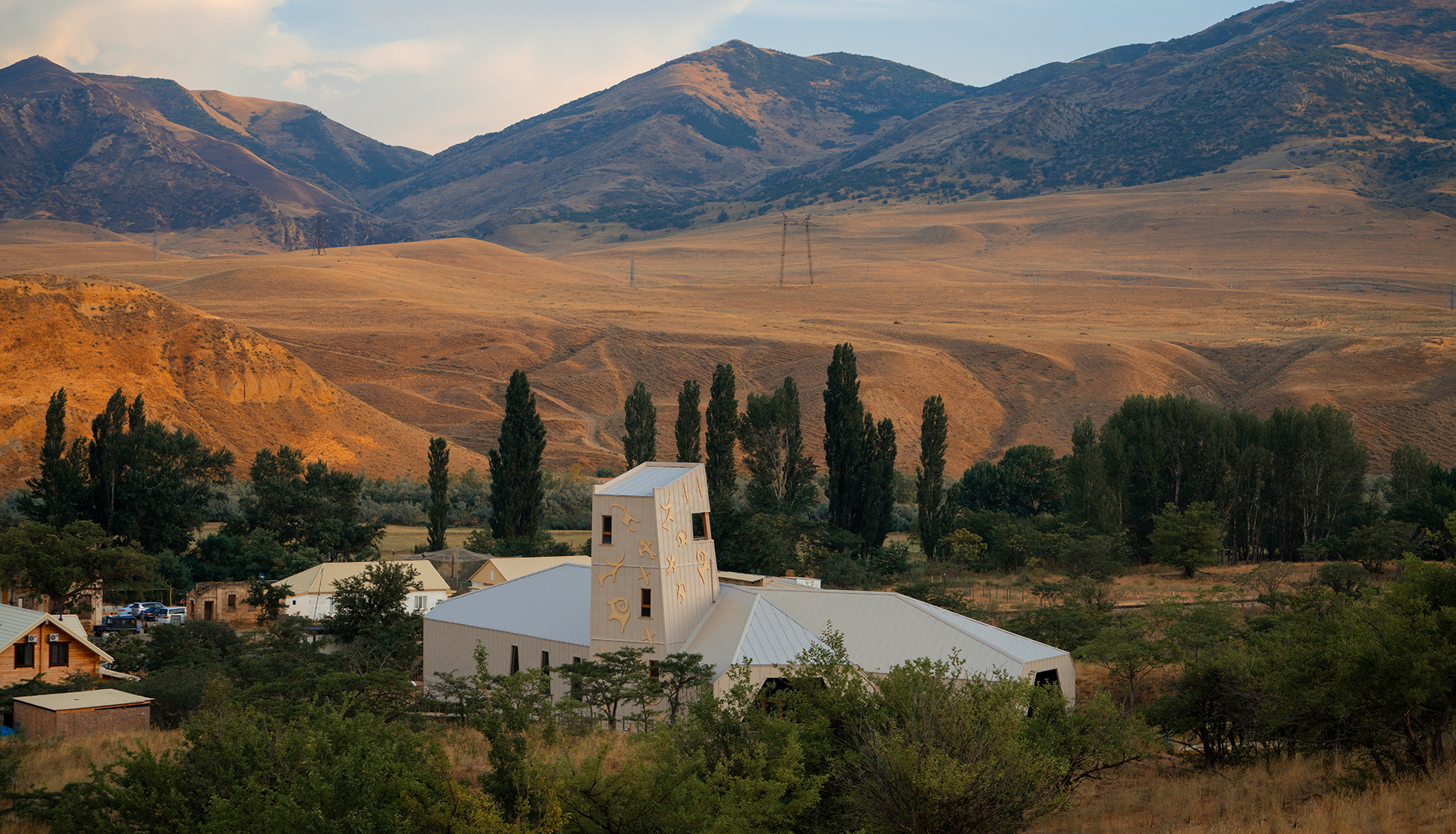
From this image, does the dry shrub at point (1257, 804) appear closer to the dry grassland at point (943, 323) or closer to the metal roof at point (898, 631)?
the metal roof at point (898, 631)

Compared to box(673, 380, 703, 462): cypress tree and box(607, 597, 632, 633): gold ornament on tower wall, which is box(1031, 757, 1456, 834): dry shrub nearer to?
box(607, 597, 632, 633): gold ornament on tower wall

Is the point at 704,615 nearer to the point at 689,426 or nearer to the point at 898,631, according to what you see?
the point at 898,631

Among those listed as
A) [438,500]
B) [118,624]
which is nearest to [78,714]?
[118,624]

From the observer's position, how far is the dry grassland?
93688 millimetres

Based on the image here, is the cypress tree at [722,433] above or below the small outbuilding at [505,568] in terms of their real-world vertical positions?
above

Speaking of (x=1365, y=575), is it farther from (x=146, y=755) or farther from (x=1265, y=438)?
(x=146, y=755)

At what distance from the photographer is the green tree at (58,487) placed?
49562mm

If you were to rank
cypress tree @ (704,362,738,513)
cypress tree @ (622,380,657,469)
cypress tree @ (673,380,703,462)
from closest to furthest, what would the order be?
cypress tree @ (704,362,738,513) → cypress tree @ (673,380,703,462) → cypress tree @ (622,380,657,469)

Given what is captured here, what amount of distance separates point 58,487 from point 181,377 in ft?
116

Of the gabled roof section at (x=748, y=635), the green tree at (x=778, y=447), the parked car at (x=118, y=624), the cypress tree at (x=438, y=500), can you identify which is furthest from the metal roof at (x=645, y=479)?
the green tree at (x=778, y=447)

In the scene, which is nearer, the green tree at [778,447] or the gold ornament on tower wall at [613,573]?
the gold ornament on tower wall at [613,573]

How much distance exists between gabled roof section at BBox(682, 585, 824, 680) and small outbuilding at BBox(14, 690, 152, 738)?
36.6ft

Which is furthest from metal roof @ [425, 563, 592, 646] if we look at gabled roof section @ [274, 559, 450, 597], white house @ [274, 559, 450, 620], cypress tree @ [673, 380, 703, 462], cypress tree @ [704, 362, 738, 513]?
cypress tree @ [673, 380, 703, 462]

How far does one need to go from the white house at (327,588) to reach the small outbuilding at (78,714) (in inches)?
698
